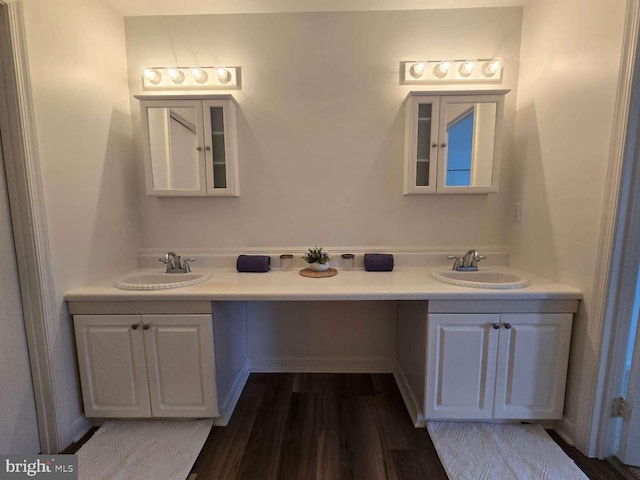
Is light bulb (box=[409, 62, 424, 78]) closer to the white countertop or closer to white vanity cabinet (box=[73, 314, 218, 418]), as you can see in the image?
the white countertop

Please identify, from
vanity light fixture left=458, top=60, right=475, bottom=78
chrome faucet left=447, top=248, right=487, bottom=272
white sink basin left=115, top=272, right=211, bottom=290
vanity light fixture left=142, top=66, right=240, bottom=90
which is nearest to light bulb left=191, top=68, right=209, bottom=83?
vanity light fixture left=142, top=66, right=240, bottom=90

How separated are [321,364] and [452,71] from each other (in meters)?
2.15

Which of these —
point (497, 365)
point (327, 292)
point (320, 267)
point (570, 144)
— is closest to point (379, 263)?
point (320, 267)

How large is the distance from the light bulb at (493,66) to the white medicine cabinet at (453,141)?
218 millimetres

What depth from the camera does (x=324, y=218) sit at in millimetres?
1927

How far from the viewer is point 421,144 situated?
69.0 inches

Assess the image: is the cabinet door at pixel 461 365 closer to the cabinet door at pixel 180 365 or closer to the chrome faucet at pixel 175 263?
the cabinet door at pixel 180 365

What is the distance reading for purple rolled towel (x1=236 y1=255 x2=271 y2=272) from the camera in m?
1.82

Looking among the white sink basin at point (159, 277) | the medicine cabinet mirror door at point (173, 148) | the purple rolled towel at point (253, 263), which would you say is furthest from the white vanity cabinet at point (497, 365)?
the medicine cabinet mirror door at point (173, 148)

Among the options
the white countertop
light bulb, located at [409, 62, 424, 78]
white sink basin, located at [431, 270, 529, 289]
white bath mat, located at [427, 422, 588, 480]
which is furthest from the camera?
light bulb, located at [409, 62, 424, 78]

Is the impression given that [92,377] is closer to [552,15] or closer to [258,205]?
[258,205]

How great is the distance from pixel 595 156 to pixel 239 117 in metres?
1.92

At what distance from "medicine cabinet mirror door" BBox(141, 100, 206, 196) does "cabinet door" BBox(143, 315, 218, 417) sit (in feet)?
2.66

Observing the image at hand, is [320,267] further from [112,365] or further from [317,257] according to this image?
[112,365]
